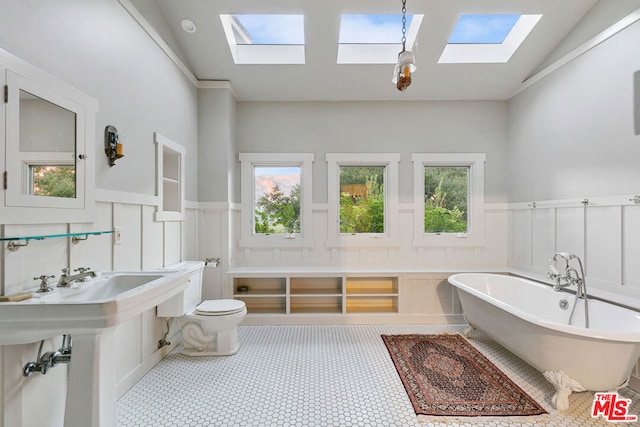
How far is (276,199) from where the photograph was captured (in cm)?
394

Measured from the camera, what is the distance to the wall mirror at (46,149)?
4.52ft

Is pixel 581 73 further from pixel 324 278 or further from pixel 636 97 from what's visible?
pixel 324 278

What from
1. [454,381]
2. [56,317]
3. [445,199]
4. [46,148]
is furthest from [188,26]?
[454,381]

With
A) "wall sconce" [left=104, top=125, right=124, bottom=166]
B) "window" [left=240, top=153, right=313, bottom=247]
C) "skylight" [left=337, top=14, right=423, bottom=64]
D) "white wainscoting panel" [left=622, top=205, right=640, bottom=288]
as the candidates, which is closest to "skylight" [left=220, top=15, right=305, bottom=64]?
"skylight" [left=337, top=14, right=423, bottom=64]

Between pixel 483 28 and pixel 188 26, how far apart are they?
291 centimetres

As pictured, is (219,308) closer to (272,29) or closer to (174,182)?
(174,182)

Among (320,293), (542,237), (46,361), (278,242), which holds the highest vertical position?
(542,237)

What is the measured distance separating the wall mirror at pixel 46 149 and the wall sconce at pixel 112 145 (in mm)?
139

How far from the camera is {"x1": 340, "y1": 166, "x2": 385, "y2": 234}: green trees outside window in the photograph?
12.8ft

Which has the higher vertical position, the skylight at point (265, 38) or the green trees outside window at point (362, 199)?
the skylight at point (265, 38)

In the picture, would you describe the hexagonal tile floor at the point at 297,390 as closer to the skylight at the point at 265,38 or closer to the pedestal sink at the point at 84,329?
the pedestal sink at the point at 84,329

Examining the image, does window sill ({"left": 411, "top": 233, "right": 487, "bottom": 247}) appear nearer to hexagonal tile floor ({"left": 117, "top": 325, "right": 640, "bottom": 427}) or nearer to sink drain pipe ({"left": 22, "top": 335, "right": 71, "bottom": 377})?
hexagonal tile floor ({"left": 117, "top": 325, "right": 640, "bottom": 427})

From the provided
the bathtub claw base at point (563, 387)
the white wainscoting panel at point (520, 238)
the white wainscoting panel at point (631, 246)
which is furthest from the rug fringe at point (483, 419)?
the white wainscoting panel at point (520, 238)

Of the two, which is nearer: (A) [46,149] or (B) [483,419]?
(A) [46,149]
